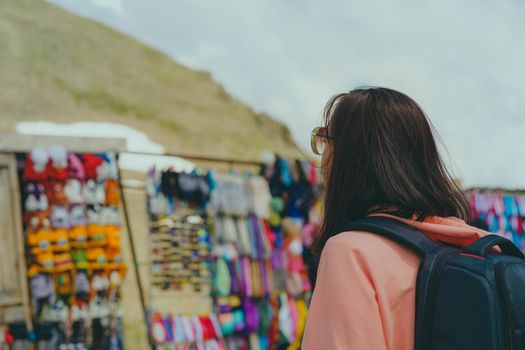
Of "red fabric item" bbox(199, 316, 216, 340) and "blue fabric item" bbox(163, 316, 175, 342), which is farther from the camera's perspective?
"red fabric item" bbox(199, 316, 216, 340)

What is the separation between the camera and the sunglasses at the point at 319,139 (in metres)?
1.54

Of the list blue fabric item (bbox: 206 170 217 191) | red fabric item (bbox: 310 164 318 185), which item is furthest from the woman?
red fabric item (bbox: 310 164 318 185)

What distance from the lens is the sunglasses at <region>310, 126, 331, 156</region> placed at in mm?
1540

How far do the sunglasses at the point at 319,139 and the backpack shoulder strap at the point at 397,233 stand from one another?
0.77 ft

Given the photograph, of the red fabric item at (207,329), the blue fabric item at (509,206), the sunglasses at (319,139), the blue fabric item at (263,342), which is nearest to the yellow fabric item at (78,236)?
the red fabric item at (207,329)

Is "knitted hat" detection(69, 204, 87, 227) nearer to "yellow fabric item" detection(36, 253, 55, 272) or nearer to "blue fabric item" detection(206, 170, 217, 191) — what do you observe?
"yellow fabric item" detection(36, 253, 55, 272)

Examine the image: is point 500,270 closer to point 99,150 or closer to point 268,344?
point 99,150

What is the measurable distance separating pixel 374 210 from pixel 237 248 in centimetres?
541

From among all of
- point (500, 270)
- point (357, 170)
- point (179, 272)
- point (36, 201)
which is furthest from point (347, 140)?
point (179, 272)

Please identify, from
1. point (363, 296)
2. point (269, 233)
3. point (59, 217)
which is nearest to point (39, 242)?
point (59, 217)

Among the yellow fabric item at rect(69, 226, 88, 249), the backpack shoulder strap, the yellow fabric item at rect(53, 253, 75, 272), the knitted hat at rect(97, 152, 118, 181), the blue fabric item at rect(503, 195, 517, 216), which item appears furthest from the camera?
the blue fabric item at rect(503, 195, 517, 216)

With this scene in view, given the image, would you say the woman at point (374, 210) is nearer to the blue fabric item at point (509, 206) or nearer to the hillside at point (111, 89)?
the blue fabric item at point (509, 206)

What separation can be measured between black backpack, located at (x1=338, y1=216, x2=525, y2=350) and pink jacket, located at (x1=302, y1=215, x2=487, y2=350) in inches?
1.4

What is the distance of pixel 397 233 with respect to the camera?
1.36 metres
